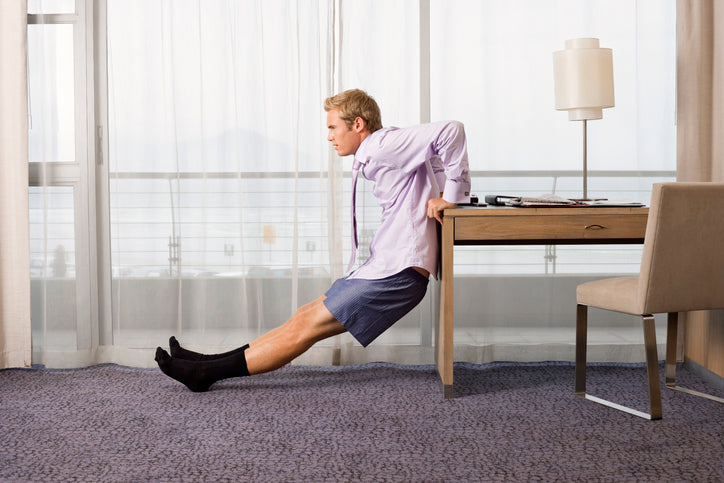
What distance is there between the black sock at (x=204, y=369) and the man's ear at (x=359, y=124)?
975 millimetres

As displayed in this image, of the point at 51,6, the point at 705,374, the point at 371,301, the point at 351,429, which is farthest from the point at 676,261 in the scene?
the point at 51,6

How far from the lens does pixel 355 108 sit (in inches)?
98.7

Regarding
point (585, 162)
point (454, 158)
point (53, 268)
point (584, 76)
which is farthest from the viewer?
point (53, 268)

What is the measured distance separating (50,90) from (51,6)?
1.28 ft

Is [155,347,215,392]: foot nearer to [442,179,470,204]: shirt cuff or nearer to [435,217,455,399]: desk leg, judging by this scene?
[435,217,455,399]: desk leg

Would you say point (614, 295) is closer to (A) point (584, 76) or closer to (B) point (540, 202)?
(B) point (540, 202)

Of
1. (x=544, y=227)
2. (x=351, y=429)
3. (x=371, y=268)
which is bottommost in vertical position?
(x=351, y=429)

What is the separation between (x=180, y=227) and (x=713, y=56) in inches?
96.2

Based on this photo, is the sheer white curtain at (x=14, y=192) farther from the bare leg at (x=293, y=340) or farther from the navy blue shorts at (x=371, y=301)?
the navy blue shorts at (x=371, y=301)

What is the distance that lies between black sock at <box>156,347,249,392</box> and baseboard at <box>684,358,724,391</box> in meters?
1.86

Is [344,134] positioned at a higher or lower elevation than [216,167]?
higher

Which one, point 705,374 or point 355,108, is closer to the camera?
point 355,108

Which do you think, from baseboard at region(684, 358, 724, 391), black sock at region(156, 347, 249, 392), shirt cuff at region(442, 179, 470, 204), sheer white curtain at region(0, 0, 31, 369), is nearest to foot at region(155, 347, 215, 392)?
black sock at region(156, 347, 249, 392)

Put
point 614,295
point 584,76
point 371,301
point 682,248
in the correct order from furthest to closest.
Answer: point 584,76, point 371,301, point 614,295, point 682,248
